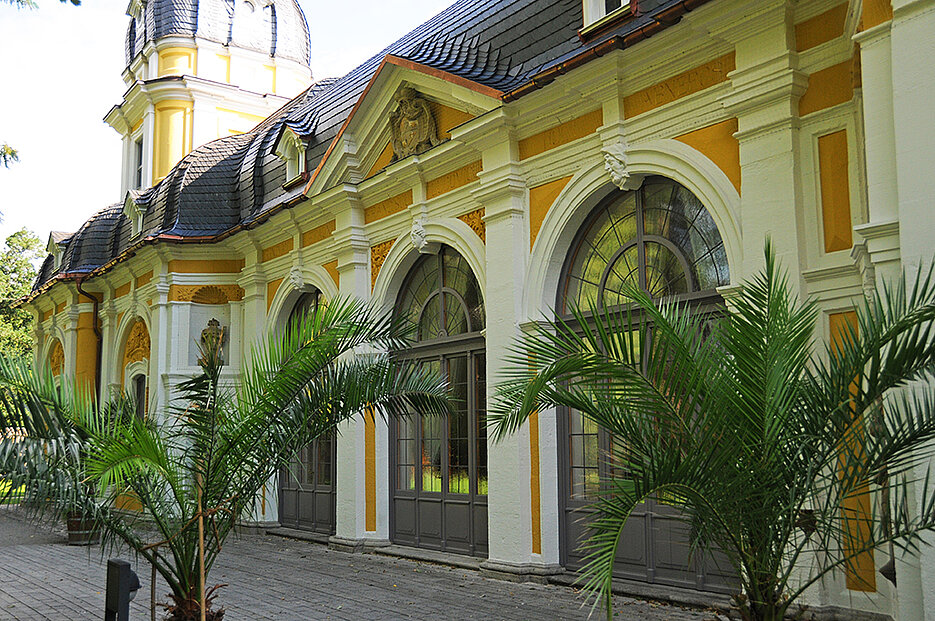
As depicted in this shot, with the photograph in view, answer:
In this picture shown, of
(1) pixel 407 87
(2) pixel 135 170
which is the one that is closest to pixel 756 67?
(1) pixel 407 87

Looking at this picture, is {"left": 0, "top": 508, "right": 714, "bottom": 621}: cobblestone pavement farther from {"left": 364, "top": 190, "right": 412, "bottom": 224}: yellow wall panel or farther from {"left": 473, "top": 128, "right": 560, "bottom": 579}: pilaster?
{"left": 364, "top": 190, "right": 412, "bottom": 224}: yellow wall panel

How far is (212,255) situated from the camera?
17.2 metres

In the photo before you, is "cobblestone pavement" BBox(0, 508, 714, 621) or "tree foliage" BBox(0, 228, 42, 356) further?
"tree foliage" BBox(0, 228, 42, 356)

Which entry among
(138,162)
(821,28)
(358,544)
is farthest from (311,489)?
(138,162)

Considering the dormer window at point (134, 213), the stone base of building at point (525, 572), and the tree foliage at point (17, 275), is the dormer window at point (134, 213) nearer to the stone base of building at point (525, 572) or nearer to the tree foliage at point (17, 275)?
the stone base of building at point (525, 572)

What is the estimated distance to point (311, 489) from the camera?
48.6 feet

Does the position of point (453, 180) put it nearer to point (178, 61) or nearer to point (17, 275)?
point (178, 61)

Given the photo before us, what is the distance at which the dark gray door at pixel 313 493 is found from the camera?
1431 centimetres

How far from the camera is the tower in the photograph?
23359 millimetres

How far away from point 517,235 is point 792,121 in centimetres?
355

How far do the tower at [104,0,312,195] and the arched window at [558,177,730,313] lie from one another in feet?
52.0

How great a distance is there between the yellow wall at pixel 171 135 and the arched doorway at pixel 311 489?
31.1 feet

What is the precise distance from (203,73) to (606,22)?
54.5 feet

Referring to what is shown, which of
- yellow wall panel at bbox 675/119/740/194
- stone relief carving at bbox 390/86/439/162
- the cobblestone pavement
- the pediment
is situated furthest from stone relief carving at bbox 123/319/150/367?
yellow wall panel at bbox 675/119/740/194
